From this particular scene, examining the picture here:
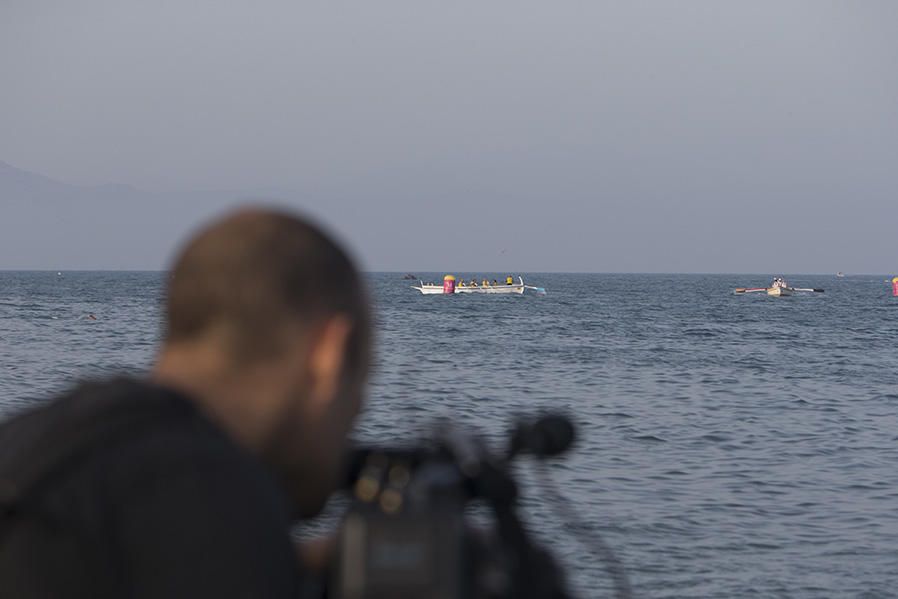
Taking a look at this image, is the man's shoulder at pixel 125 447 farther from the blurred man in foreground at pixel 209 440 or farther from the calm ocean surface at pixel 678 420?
the calm ocean surface at pixel 678 420

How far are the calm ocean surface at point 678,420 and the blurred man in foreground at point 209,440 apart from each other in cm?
58

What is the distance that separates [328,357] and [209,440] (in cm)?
25

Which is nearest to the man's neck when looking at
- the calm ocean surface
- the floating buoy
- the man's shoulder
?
the man's shoulder

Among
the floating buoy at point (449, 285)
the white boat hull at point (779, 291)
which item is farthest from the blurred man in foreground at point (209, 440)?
the white boat hull at point (779, 291)

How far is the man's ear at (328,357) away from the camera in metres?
1.77

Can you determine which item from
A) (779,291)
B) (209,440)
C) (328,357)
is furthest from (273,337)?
(779,291)

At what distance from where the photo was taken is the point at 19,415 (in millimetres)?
1809

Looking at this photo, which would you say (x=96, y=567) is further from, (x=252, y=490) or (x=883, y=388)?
(x=883, y=388)

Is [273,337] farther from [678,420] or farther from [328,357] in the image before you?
[678,420]

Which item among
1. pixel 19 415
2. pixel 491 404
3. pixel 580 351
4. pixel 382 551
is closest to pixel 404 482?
pixel 382 551

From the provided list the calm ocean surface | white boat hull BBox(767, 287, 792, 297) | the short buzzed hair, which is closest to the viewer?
the short buzzed hair

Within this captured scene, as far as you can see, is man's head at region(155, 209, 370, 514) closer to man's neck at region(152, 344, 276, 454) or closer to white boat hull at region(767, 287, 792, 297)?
man's neck at region(152, 344, 276, 454)

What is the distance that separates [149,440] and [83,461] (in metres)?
0.09

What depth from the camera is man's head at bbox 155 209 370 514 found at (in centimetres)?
171
